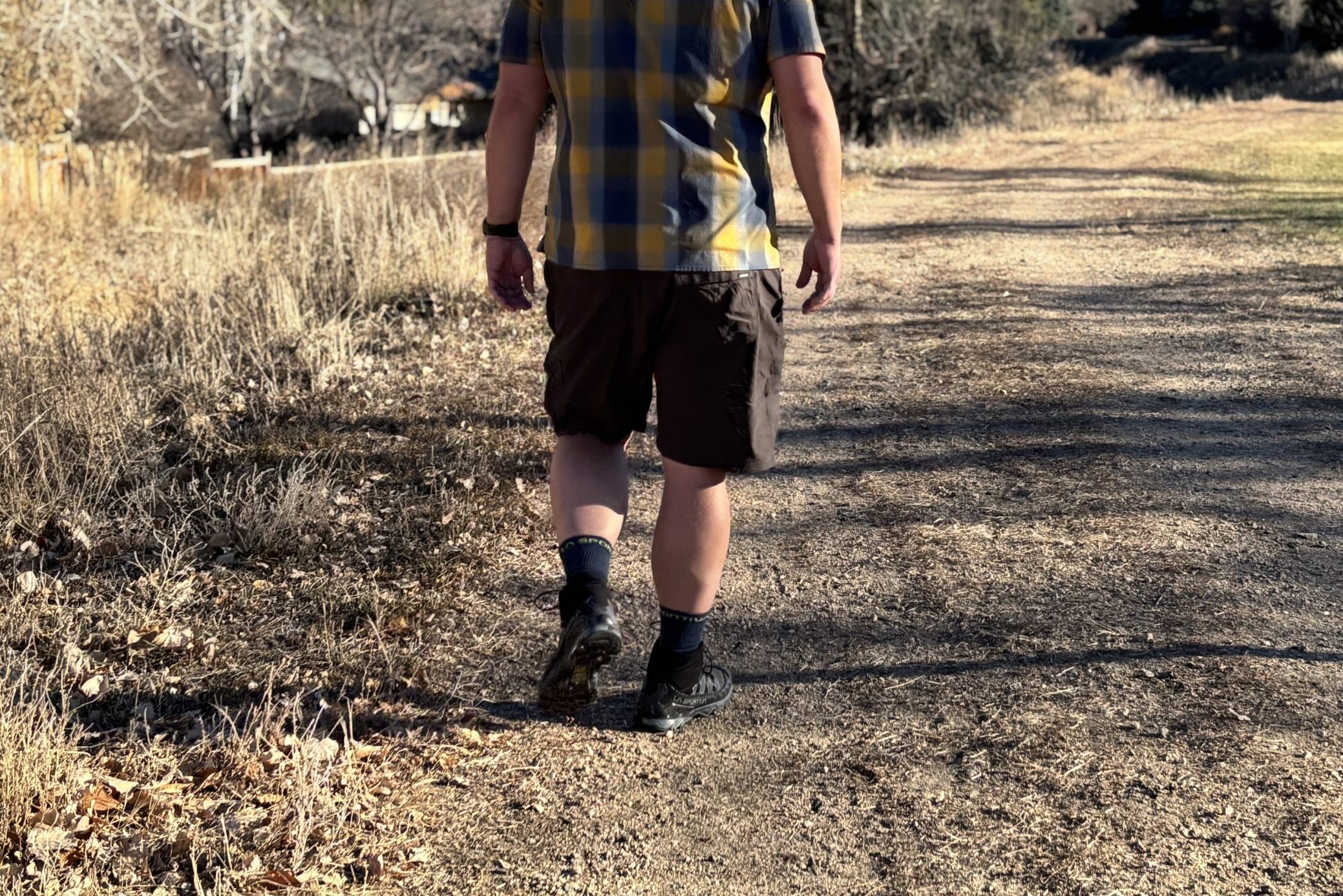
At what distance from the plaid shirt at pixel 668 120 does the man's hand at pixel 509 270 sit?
12.0 inches

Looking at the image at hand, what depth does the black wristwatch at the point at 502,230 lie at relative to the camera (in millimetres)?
2938

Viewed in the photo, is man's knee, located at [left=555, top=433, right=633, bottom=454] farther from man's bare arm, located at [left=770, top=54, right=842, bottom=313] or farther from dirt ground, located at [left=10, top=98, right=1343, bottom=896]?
dirt ground, located at [left=10, top=98, right=1343, bottom=896]

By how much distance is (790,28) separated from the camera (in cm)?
252

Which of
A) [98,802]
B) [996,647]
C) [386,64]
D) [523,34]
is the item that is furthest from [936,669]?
[386,64]

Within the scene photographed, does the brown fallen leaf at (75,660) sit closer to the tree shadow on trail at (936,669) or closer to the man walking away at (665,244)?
the tree shadow on trail at (936,669)

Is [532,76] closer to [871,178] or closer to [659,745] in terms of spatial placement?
[659,745]

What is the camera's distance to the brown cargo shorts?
2.62 m

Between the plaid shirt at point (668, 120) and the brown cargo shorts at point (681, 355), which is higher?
the plaid shirt at point (668, 120)

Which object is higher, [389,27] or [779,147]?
[389,27]

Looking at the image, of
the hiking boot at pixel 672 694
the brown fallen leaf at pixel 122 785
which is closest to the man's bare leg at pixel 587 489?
the hiking boot at pixel 672 694

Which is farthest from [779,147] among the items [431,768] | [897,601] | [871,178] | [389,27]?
[389,27]

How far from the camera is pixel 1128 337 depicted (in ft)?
21.0

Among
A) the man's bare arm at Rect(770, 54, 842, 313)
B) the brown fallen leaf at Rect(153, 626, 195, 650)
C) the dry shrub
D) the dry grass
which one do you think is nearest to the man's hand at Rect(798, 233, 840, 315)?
the man's bare arm at Rect(770, 54, 842, 313)

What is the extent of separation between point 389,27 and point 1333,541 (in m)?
33.7
